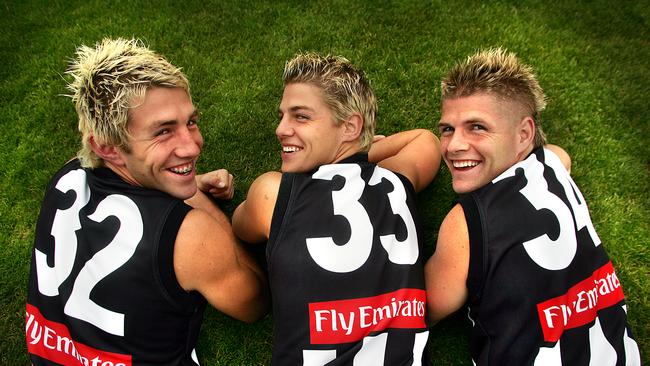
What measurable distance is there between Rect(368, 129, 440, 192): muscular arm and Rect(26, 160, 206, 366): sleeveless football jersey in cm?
144

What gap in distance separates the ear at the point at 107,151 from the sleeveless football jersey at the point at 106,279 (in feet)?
0.23

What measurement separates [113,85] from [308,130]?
1.02 m

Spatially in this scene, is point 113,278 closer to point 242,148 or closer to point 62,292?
point 62,292

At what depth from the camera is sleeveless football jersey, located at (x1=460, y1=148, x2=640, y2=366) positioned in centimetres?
210

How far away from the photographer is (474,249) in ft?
7.09

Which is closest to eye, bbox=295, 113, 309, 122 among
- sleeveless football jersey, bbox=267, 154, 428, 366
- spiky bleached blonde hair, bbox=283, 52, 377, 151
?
spiky bleached blonde hair, bbox=283, 52, 377, 151

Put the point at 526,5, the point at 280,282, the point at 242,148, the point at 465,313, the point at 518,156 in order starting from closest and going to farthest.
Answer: the point at 280,282, the point at 518,156, the point at 465,313, the point at 242,148, the point at 526,5

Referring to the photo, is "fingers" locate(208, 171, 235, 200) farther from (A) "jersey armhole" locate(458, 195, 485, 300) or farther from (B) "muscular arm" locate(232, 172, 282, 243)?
(A) "jersey armhole" locate(458, 195, 485, 300)

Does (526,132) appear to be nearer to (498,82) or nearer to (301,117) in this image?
(498,82)

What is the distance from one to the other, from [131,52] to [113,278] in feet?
3.72

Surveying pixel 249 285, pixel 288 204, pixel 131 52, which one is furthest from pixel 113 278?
pixel 131 52

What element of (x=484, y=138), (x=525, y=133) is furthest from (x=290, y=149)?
(x=525, y=133)

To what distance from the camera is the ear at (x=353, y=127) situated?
2709mm

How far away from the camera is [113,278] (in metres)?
2.09
